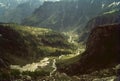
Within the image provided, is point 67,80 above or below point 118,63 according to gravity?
below

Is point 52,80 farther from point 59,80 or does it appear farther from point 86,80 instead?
point 86,80

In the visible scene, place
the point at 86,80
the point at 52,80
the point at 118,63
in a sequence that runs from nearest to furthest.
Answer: the point at 86,80 < the point at 52,80 < the point at 118,63

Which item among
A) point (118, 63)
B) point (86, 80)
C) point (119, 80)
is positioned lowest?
point (119, 80)

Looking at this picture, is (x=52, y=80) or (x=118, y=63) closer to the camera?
(x=52, y=80)

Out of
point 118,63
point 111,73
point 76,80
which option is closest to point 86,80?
point 76,80

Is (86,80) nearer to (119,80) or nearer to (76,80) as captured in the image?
(76,80)

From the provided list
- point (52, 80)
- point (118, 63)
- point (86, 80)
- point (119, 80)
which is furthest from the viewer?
point (118, 63)

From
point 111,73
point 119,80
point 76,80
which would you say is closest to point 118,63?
→ point 111,73

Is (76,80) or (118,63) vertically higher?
(118,63)

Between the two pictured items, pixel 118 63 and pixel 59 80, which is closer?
pixel 59 80
